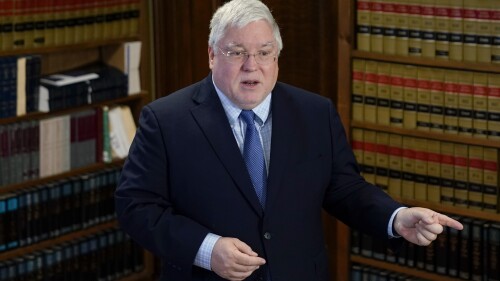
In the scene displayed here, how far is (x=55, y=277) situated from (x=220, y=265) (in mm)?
2354

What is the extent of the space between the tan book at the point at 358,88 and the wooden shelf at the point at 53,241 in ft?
4.44

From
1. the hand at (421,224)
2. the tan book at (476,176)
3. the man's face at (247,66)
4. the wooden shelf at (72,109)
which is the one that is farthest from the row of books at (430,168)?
the man's face at (247,66)

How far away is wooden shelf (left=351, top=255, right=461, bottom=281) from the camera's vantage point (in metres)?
4.20

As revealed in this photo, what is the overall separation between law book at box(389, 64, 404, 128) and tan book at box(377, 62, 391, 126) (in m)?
0.01

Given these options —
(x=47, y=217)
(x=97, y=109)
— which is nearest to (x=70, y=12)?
(x=97, y=109)

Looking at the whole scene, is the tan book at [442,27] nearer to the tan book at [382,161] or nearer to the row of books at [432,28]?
the row of books at [432,28]

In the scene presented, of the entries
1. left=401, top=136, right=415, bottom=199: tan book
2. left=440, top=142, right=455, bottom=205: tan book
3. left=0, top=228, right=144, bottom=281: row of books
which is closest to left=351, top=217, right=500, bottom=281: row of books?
left=440, top=142, right=455, bottom=205: tan book

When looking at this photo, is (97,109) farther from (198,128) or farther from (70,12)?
(198,128)

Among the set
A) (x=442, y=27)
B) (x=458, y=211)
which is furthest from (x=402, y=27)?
(x=458, y=211)

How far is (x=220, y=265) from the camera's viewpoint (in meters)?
2.41

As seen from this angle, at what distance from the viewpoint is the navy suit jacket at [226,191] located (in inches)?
102

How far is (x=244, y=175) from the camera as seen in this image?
2602 mm

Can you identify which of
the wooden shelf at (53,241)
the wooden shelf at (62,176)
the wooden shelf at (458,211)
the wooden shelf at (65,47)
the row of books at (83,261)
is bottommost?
the row of books at (83,261)

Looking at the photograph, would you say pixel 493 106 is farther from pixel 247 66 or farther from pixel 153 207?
pixel 153 207
